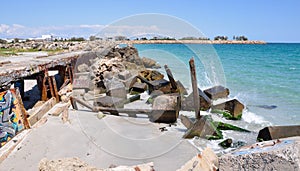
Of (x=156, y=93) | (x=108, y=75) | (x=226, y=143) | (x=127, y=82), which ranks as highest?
(x=108, y=75)

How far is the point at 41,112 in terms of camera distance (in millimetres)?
8781

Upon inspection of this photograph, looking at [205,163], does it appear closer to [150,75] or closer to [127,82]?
[127,82]

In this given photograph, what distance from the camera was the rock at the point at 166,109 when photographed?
8141mm

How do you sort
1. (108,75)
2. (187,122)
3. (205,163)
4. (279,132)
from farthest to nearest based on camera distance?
(108,75)
(187,122)
(279,132)
(205,163)

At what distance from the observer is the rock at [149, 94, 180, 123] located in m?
8.14

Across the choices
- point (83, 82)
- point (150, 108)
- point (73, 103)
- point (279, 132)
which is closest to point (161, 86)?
point (150, 108)

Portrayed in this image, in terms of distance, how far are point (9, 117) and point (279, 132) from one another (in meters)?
7.02

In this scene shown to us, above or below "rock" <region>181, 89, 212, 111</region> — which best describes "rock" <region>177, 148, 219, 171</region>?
above

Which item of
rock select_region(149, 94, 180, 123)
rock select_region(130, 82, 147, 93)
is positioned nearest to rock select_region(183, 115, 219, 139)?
rock select_region(149, 94, 180, 123)

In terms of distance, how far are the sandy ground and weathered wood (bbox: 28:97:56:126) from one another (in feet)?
1.20

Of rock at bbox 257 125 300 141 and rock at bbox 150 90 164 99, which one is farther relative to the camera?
rock at bbox 150 90 164 99

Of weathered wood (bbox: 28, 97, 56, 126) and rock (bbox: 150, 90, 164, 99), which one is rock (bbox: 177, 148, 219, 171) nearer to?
weathered wood (bbox: 28, 97, 56, 126)

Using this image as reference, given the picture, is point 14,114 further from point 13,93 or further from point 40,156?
point 40,156

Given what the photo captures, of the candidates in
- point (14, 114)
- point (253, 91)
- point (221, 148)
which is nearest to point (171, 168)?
point (221, 148)
